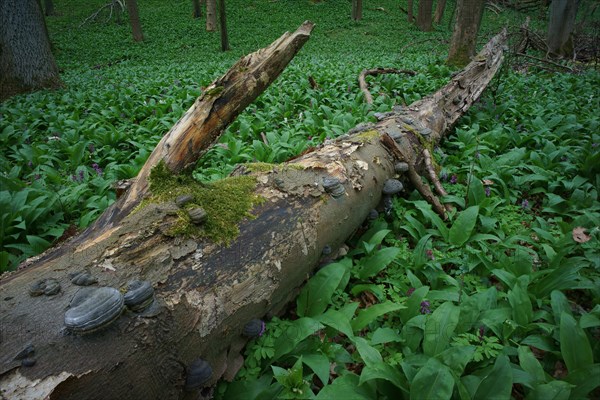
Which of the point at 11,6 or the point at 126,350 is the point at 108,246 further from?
the point at 11,6

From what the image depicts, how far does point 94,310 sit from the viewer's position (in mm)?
1200

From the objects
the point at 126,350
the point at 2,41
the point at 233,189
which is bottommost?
the point at 126,350

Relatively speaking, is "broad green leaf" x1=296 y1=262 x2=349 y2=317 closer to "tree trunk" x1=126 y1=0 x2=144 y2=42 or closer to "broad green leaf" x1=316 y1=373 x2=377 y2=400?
"broad green leaf" x1=316 y1=373 x2=377 y2=400

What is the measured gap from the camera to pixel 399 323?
→ 216 cm

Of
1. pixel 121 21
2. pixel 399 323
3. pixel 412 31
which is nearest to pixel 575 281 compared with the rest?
pixel 399 323

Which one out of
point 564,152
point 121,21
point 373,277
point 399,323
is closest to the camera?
point 399,323

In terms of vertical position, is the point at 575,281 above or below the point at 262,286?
below

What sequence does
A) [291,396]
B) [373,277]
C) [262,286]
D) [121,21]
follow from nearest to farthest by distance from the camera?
[291,396], [262,286], [373,277], [121,21]

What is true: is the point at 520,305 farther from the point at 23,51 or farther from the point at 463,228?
the point at 23,51

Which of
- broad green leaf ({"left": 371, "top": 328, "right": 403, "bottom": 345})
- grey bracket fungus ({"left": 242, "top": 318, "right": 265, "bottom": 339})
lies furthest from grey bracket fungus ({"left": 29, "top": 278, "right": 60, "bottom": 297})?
broad green leaf ({"left": 371, "top": 328, "right": 403, "bottom": 345})

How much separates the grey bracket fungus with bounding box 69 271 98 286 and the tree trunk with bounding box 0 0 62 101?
9.56m

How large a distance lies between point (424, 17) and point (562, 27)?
44.4 feet

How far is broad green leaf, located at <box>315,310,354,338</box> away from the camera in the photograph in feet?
6.24

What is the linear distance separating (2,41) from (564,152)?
1112cm
